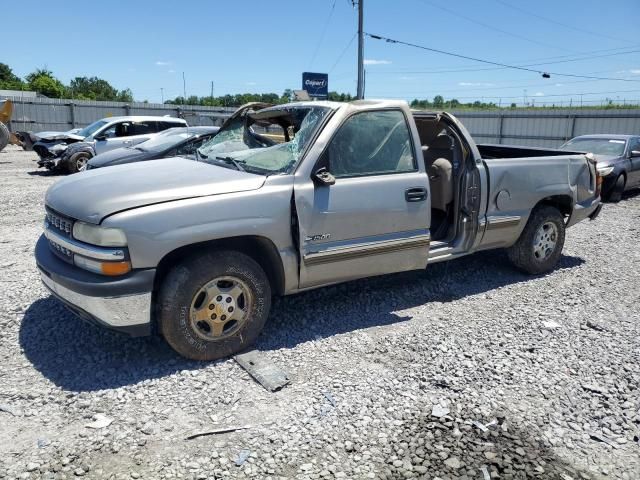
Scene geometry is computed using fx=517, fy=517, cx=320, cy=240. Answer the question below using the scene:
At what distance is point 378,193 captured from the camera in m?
4.23

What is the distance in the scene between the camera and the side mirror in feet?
12.7

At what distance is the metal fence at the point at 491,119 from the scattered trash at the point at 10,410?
18475 mm

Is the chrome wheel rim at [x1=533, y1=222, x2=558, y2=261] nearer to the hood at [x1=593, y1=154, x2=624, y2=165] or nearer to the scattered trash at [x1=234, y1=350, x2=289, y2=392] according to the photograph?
the scattered trash at [x1=234, y1=350, x2=289, y2=392]

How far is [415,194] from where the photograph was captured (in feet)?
14.5

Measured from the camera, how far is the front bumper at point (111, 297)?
3.29m

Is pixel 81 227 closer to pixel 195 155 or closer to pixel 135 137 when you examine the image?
pixel 195 155

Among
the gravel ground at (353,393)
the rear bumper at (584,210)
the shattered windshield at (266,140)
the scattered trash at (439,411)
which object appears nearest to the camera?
the gravel ground at (353,393)

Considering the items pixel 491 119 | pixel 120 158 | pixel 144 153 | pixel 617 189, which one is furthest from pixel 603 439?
pixel 491 119

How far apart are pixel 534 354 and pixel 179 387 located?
2.67 m

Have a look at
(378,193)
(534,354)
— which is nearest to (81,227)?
(378,193)

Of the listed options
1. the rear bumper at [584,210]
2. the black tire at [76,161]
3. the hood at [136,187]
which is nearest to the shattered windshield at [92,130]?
the black tire at [76,161]

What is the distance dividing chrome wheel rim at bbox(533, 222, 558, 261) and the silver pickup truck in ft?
3.00

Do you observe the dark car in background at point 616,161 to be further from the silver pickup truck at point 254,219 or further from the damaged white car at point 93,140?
the damaged white car at point 93,140

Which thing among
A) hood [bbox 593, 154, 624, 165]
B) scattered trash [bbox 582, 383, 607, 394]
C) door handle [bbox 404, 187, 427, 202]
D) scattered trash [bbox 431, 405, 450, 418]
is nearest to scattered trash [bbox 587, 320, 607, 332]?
scattered trash [bbox 582, 383, 607, 394]
